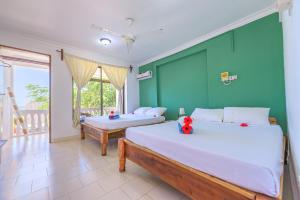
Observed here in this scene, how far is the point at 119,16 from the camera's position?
2.50m

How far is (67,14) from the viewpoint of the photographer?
2.43 metres

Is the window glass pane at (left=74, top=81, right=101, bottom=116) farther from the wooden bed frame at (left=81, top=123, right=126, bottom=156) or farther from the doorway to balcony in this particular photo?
the wooden bed frame at (left=81, top=123, right=126, bottom=156)

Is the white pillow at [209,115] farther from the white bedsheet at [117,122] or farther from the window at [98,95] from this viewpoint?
the window at [98,95]

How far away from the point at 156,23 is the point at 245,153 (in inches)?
106

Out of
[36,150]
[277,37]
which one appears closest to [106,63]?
[36,150]

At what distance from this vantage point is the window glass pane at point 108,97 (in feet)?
15.6

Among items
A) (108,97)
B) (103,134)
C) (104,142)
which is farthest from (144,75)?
(104,142)

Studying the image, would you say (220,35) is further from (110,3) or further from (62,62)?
(62,62)

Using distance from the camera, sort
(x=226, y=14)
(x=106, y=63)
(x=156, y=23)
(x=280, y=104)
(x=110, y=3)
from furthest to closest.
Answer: (x=106, y=63), (x=156, y=23), (x=226, y=14), (x=280, y=104), (x=110, y=3)

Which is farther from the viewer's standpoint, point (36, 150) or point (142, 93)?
point (142, 93)

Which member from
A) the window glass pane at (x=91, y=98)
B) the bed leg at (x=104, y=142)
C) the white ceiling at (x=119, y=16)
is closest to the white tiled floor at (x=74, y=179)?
the bed leg at (x=104, y=142)

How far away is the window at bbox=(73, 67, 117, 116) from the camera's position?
4.37m

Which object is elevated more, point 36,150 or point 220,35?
point 220,35

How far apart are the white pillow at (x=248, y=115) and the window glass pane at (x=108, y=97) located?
12.1ft
